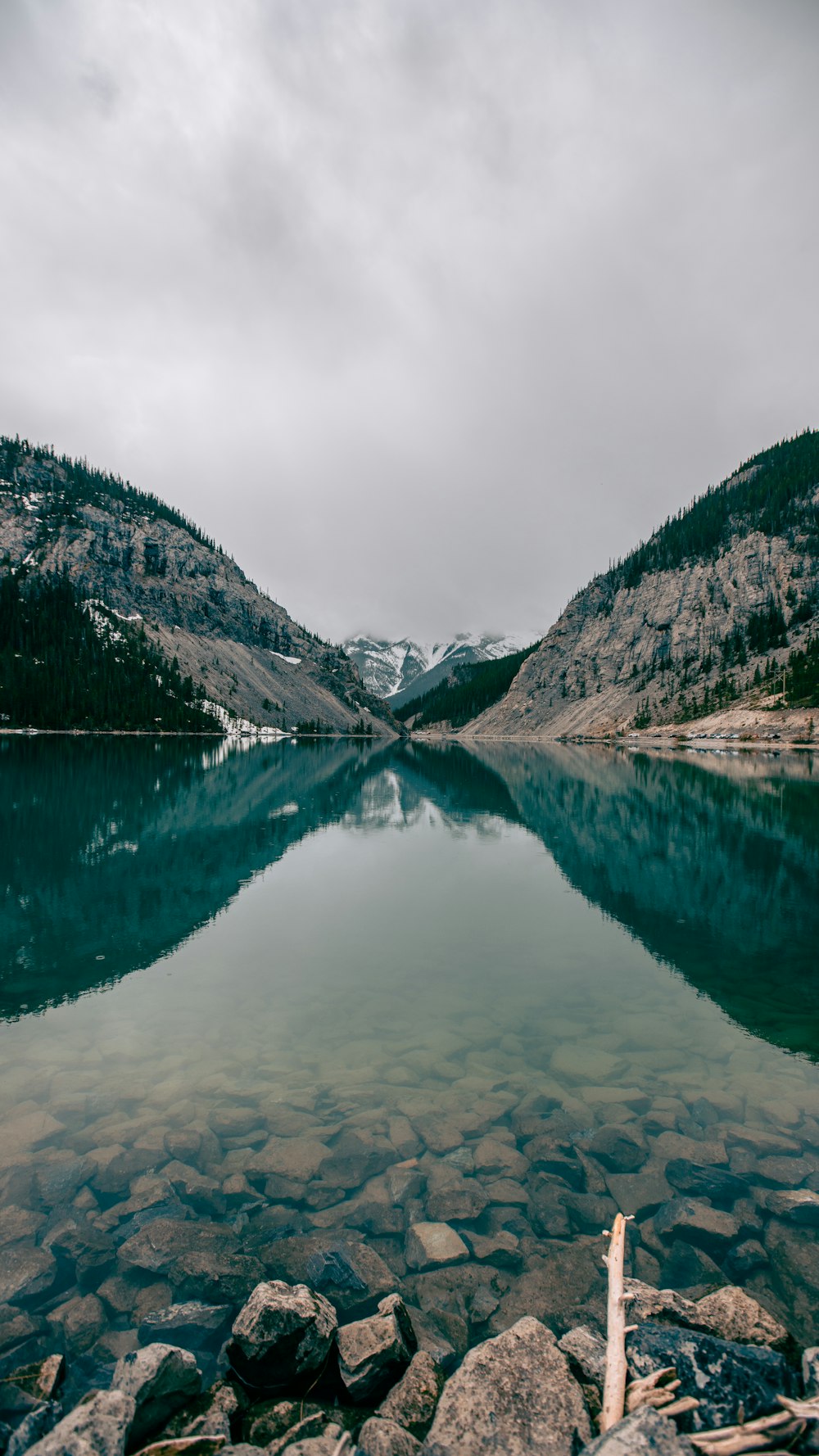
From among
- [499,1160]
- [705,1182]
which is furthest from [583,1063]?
[499,1160]

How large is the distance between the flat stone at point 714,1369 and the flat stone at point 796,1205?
378cm

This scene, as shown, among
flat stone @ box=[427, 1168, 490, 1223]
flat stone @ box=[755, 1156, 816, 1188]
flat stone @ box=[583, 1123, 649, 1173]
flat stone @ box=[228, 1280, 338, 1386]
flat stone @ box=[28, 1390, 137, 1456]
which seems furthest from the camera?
flat stone @ box=[583, 1123, 649, 1173]

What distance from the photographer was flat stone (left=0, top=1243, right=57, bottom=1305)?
25.2 feet

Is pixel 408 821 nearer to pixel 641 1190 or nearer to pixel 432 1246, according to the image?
pixel 641 1190

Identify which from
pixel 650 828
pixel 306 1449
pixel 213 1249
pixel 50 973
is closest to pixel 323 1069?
pixel 213 1249

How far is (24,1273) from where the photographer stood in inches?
315

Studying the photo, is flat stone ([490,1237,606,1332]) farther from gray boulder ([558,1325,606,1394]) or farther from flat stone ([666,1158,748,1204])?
flat stone ([666,1158,748,1204])

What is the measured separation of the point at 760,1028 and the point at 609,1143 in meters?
6.69

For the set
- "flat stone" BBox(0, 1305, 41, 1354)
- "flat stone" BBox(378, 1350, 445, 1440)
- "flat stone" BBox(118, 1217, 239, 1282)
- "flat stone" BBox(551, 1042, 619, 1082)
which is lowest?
"flat stone" BBox(551, 1042, 619, 1082)

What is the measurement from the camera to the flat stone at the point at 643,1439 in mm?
4859

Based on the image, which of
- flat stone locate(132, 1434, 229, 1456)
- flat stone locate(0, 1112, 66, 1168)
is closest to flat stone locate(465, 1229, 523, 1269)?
flat stone locate(132, 1434, 229, 1456)

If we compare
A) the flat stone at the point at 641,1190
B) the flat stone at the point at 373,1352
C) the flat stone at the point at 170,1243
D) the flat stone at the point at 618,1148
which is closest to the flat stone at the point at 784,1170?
the flat stone at the point at 641,1190

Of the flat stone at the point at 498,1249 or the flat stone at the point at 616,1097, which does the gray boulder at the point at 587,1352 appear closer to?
the flat stone at the point at 498,1249

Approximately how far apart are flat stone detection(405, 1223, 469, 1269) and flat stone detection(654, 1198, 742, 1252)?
9.53 ft
